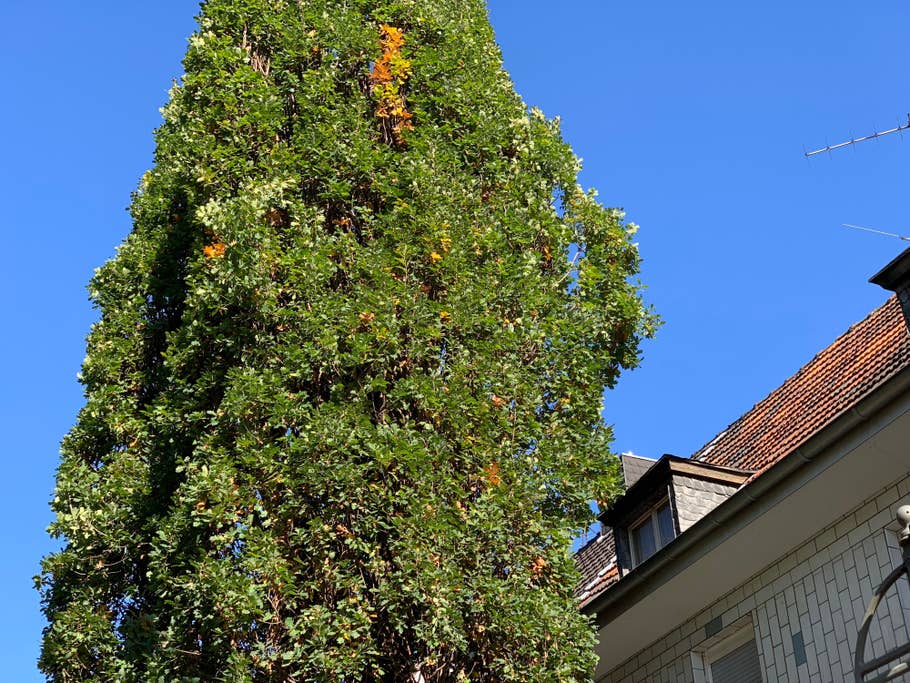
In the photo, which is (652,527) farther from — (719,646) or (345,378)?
(345,378)

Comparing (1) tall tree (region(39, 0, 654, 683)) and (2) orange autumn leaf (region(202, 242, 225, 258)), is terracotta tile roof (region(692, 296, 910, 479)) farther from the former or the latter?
(2) orange autumn leaf (region(202, 242, 225, 258))

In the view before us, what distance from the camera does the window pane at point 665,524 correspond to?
1405 cm

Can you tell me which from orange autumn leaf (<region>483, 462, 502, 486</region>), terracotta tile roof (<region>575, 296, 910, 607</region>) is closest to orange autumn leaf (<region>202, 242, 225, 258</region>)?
orange autumn leaf (<region>483, 462, 502, 486</region>)

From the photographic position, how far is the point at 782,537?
12.3 m

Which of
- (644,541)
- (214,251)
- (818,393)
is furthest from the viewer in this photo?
(644,541)

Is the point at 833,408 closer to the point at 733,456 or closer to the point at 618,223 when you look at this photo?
the point at 733,456

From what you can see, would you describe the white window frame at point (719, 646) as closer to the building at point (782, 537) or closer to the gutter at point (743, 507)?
the building at point (782, 537)

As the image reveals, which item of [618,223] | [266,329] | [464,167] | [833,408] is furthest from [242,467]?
[833,408]

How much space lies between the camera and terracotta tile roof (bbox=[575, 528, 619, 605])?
15328 millimetres

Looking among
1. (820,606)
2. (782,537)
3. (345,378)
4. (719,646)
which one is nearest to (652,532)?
(719,646)

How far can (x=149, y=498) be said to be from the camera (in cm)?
1274

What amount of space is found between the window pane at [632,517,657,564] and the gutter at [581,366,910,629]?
938mm

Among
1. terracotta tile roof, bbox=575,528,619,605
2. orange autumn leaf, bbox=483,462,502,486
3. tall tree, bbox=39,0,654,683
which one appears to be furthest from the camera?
terracotta tile roof, bbox=575,528,619,605

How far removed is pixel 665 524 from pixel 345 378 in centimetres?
528
